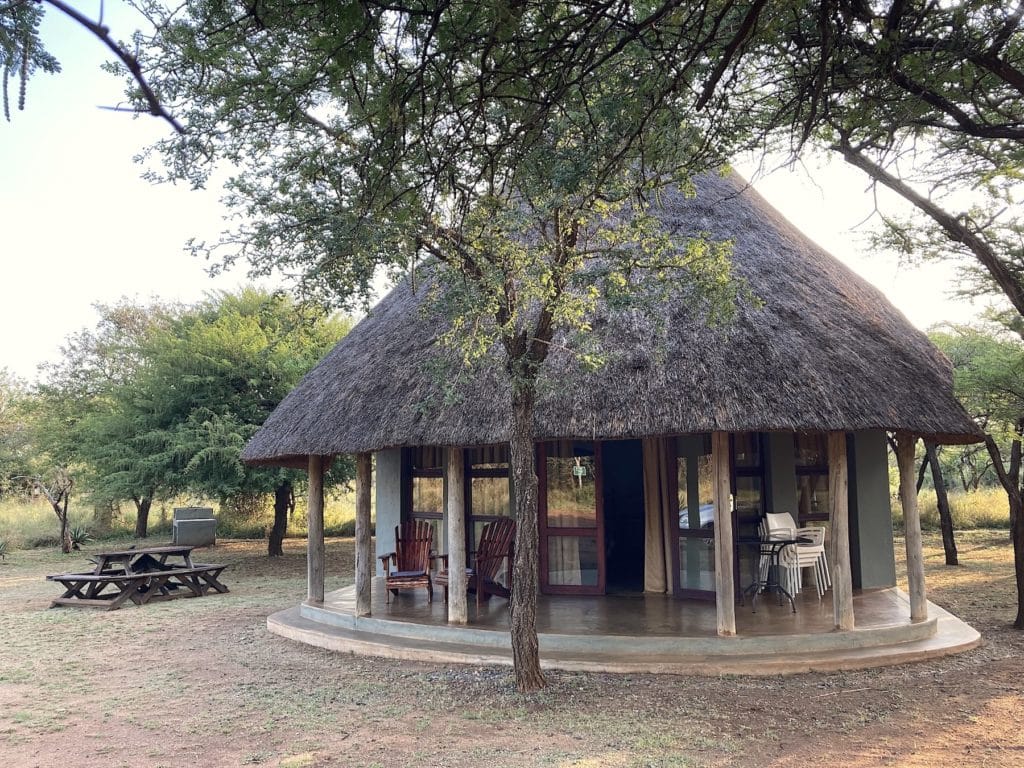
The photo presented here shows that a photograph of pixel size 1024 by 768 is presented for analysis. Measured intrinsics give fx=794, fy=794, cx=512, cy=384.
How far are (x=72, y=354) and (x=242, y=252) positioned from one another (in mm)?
24978

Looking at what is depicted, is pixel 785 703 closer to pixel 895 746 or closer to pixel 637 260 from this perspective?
pixel 895 746

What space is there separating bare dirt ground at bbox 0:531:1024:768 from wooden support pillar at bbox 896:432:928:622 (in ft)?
1.93

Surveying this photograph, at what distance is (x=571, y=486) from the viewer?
9391 millimetres

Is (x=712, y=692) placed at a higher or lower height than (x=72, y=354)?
lower

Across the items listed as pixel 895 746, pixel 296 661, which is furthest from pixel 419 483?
pixel 895 746

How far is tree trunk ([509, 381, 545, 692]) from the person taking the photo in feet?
19.7

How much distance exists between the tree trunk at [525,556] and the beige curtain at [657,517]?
3.37 meters

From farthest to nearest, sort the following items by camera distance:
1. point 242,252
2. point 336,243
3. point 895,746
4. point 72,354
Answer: point 72,354 < point 242,252 < point 336,243 < point 895,746

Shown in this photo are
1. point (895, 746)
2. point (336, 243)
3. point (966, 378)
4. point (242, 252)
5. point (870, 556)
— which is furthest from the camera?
point (966, 378)

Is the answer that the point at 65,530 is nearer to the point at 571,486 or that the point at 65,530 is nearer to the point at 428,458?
the point at 428,458

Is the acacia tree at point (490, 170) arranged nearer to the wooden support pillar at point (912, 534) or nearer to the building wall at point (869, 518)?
the wooden support pillar at point (912, 534)

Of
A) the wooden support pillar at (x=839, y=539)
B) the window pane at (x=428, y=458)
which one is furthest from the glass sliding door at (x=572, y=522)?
the wooden support pillar at (x=839, y=539)

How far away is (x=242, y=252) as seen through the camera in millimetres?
6117

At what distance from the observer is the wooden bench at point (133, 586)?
11.1 m
